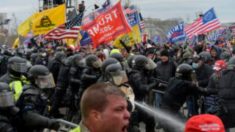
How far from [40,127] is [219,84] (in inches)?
140

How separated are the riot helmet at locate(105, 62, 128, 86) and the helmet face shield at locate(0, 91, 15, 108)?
194cm

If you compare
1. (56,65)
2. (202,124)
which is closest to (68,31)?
(56,65)

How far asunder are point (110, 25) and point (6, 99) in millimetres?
10973

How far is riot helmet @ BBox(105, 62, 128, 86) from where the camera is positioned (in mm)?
7841

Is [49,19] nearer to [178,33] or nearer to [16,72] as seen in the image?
[178,33]

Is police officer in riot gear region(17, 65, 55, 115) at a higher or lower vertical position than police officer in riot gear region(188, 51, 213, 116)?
higher

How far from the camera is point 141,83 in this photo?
31.5ft

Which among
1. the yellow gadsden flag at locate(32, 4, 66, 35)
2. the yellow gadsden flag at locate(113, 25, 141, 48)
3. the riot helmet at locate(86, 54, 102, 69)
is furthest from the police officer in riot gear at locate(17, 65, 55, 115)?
the yellow gadsden flag at locate(113, 25, 141, 48)

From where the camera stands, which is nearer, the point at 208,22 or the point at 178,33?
the point at 208,22

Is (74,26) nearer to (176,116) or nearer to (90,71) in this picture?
(90,71)

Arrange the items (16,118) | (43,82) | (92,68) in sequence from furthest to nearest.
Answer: (92,68) < (43,82) < (16,118)

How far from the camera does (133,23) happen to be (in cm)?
2253

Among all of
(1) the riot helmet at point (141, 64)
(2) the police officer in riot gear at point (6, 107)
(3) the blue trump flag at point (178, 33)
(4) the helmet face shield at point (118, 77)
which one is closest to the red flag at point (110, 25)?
(1) the riot helmet at point (141, 64)

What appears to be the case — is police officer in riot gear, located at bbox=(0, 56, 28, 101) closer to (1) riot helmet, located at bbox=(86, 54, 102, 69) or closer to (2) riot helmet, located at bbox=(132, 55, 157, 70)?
(1) riot helmet, located at bbox=(86, 54, 102, 69)
